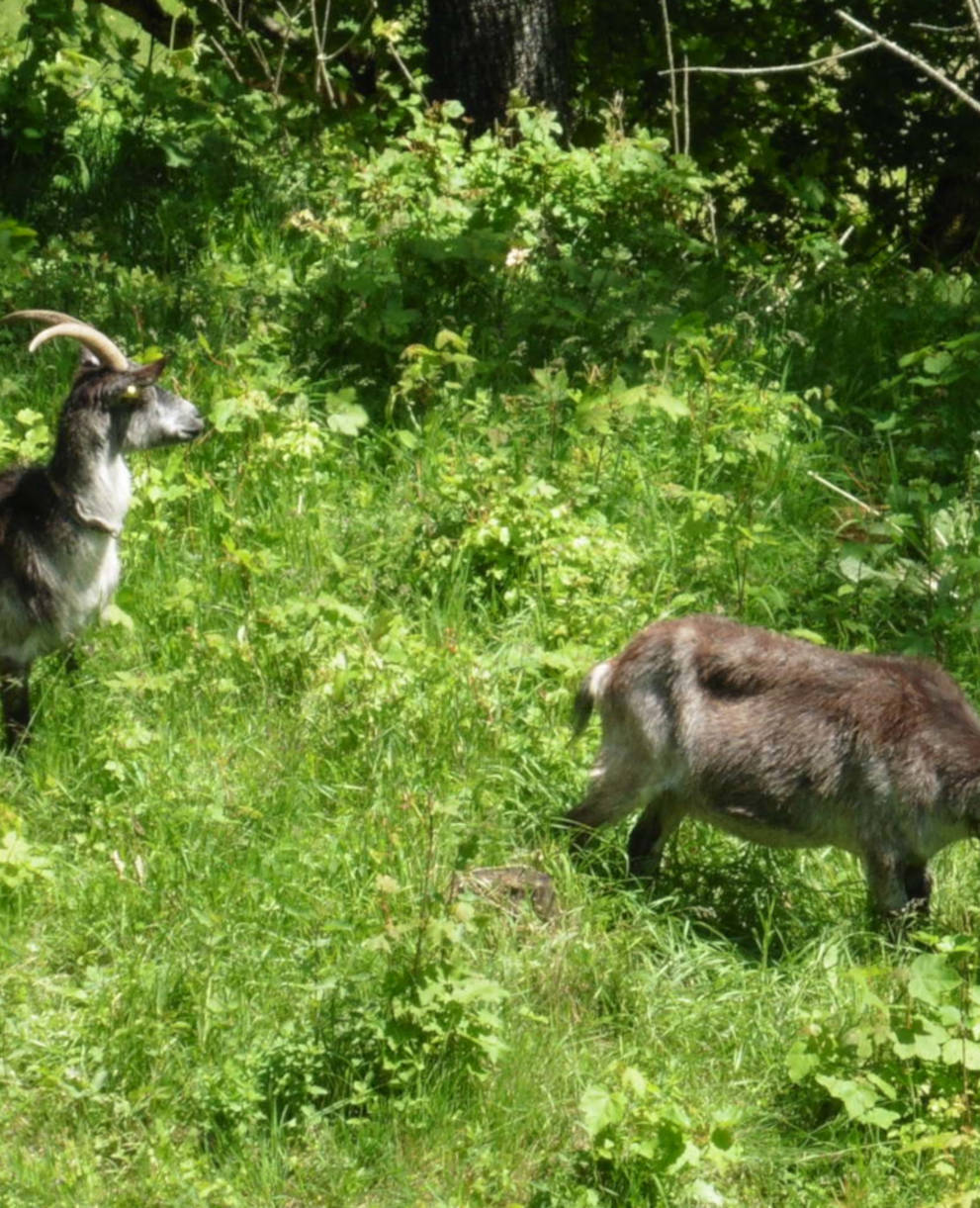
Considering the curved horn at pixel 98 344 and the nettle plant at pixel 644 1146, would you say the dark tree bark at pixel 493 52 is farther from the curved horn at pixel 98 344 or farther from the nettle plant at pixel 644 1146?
the nettle plant at pixel 644 1146

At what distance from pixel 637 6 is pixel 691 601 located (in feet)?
16.8

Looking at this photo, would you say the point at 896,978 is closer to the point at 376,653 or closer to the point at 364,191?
the point at 376,653

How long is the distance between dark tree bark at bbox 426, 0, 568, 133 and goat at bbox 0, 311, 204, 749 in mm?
3693

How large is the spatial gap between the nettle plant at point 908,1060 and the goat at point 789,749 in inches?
25.9

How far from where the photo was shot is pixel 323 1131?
4.88m

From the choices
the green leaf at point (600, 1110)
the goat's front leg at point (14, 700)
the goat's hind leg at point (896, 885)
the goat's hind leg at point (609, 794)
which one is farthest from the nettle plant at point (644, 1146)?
the goat's front leg at point (14, 700)

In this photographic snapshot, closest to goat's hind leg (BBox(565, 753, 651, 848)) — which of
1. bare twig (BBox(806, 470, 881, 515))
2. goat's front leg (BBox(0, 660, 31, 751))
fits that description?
goat's front leg (BBox(0, 660, 31, 751))

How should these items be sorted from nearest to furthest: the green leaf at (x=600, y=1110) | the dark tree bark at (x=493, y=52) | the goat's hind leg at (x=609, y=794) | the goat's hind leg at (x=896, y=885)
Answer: the green leaf at (x=600, y=1110) → the goat's hind leg at (x=896, y=885) → the goat's hind leg at (x=609, y=794) → the dark tree bark at (x=493, y=52)

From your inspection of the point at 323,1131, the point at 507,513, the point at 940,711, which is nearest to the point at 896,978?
the point at 940,711

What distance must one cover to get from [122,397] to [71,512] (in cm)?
44

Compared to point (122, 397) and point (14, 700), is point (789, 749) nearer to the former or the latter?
point (14, 700)

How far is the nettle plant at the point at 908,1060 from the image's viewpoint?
4883mm

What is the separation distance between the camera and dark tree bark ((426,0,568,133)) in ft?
33.1

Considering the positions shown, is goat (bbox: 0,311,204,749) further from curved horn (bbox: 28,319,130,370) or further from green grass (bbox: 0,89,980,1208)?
green grass (bbox: 0,89,980,1208)
